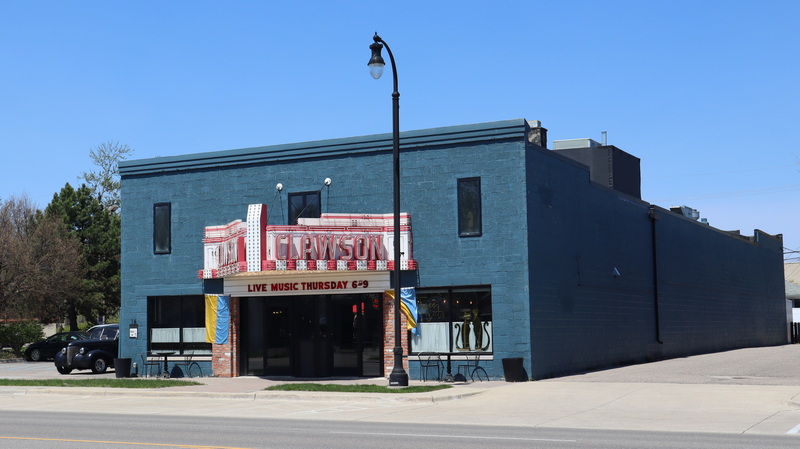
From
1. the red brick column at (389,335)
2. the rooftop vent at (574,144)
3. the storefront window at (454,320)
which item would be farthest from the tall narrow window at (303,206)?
the rooftop vent at (574,144)

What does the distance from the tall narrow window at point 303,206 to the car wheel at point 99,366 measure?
11.0m

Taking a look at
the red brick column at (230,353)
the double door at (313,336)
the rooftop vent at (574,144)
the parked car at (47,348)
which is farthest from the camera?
the parked car at (47,348)

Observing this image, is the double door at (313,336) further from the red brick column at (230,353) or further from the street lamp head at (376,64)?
the street lamp head at (376,64)

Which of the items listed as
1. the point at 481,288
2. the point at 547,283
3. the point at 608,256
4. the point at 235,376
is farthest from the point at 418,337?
the point at 608,256

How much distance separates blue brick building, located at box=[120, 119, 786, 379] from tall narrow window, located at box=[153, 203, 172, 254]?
0.13 feet

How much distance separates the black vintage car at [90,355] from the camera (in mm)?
34094

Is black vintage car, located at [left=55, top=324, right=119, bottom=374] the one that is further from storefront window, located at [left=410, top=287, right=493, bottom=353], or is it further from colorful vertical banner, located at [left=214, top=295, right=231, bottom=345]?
storefront window, located at [left=410, top=287, right=493, bottom=353]

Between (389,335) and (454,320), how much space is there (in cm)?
196

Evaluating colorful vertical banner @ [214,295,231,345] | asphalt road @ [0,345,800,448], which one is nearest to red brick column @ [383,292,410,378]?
→ asphalt road @ [0,345,800,448]

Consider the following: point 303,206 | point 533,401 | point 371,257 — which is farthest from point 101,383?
point 533,401

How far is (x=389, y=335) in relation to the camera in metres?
27.2

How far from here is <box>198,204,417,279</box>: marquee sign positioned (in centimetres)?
2525

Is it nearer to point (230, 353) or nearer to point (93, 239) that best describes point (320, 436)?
point (230, 353)

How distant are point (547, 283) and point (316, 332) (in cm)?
700
